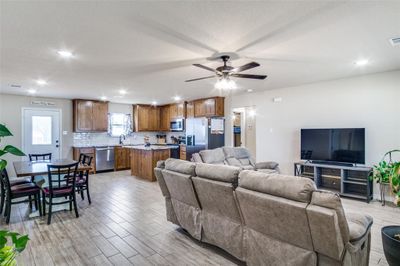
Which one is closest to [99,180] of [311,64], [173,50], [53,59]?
[53,59]

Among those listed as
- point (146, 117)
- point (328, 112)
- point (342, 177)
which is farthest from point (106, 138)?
point (342, 177)

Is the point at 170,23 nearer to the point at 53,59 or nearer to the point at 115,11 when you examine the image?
the point at 115,11

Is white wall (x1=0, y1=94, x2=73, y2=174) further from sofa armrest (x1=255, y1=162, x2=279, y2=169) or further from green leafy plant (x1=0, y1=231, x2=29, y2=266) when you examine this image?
green leafy plant (x1=0, y1=231, x2=29, y2=266)

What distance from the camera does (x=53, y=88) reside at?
5785mm

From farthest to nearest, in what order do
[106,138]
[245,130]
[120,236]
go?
[106,138] < [245,130] < [120,236]

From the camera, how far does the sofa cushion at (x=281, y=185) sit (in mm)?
1793

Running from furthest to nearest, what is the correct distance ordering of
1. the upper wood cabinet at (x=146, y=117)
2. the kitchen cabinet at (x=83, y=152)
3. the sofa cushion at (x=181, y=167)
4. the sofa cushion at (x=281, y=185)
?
the upper wood cabinet at (x=146, y=117) → the kitchen cabinet at (x=83, y=152) → the sofa cushion at (x=181, y=167) → the sofa cushion at (x=281, y=185)

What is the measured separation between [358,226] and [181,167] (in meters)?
1.88

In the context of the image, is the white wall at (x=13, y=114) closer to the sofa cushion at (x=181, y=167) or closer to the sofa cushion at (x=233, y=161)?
the sofa cushion at (x=233, y=161)

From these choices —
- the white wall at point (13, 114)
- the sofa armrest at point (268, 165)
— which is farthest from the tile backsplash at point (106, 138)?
the sofa armrest at point (268, 165)

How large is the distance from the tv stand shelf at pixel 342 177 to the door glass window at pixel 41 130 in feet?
24.4

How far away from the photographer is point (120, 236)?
3.09 meters

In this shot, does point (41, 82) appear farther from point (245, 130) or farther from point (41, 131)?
point (245, 130)

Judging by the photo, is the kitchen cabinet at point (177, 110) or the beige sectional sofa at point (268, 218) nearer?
the beige sectional sofa at point (268, 218)
